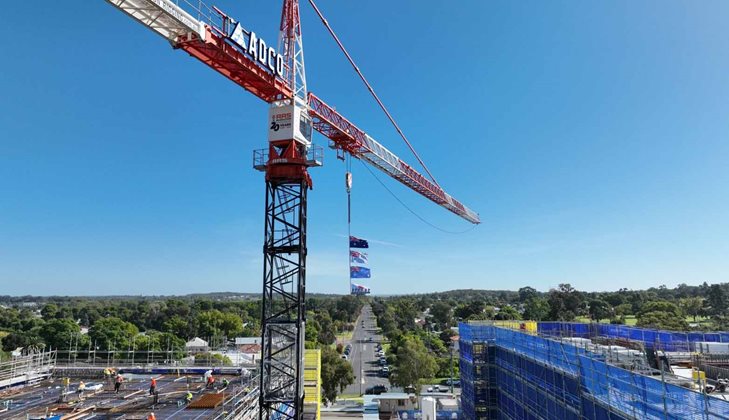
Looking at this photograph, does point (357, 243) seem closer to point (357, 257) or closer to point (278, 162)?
point (357, 257)

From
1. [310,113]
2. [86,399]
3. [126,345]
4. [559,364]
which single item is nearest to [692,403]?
[559,364]

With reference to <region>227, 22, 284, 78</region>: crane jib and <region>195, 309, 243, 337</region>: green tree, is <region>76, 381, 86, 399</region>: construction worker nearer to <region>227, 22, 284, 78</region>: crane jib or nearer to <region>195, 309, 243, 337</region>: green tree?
<region>227, 22, 284, 78</region>: crane jib

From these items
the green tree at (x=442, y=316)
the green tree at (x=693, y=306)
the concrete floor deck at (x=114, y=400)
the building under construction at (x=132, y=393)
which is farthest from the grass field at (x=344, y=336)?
the concrete floor deck at (x=114, y=400)

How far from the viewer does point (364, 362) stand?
3063 inches

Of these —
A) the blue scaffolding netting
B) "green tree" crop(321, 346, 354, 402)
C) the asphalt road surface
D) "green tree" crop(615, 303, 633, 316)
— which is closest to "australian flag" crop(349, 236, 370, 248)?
the blue scaffolding netting

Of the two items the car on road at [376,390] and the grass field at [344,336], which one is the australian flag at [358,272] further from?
the grass field at [344,336]

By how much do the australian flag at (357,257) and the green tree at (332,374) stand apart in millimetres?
24955

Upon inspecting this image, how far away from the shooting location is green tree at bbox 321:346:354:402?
1981 inches

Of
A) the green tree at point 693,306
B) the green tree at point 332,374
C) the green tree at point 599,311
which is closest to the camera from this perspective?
the green tree at point 332,374

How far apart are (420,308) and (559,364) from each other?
157869 mm

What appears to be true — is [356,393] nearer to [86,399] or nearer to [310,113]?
[86,399]

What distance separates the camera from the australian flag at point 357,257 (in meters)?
30.3

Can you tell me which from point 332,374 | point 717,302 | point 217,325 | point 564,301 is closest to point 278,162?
point 332,374

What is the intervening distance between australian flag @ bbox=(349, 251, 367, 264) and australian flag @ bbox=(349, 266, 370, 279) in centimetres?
46
